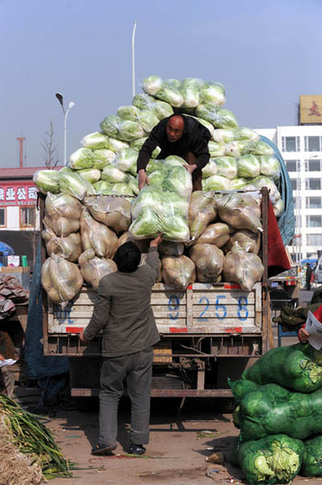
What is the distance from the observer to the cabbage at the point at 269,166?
29.3 feet

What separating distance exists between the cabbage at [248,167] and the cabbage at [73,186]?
7.62 feet

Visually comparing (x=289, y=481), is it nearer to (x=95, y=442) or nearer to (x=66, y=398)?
(x=95, y=442)

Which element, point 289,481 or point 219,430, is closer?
point 289,481

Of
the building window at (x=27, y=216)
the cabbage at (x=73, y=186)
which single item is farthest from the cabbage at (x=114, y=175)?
the building window at (x=27, y=216)

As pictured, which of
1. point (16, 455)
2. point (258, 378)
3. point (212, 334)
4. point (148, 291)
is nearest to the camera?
point (16, 455)

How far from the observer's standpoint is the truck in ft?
22.2

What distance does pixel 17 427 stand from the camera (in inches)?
210

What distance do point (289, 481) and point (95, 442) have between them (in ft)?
6.97

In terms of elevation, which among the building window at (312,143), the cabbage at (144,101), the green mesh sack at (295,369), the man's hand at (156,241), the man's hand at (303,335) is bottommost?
the green mesh sack at (295,369)

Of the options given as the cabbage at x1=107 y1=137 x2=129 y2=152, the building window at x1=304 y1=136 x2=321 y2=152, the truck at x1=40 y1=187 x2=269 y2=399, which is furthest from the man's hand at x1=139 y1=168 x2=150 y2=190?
the building window at x1=304 y1=136 x2=321 y2=152

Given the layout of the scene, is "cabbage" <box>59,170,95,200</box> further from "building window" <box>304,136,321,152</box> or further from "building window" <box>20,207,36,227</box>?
"building window" <box>304,136,321,152</box>

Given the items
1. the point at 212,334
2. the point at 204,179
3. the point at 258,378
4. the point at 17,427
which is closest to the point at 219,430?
the point at 212,334

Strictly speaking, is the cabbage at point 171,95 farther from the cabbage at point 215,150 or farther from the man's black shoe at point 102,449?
the man's black shoe at point 102,449

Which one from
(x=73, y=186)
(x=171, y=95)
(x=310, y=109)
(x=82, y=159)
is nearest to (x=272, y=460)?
(x=73, y=186)
